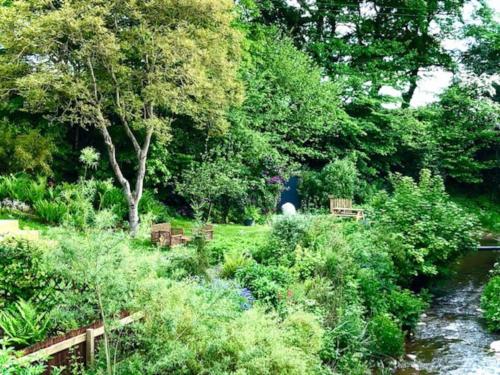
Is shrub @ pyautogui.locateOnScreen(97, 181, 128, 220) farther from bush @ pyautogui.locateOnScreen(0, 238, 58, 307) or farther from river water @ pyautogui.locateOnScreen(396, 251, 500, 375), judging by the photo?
river water @ pyautogui.locateOnScreen(396, 251, 500, 375)

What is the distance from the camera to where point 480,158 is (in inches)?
905

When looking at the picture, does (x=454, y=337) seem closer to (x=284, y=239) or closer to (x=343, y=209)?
(x=284, y=239)

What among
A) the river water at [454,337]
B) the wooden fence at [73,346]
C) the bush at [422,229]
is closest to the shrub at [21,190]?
the bush at [422,229]

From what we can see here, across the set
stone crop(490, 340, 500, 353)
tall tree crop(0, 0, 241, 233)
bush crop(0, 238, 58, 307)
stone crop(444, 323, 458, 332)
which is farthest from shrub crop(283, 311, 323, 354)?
tall tree crop(0, 0, 241, 233)

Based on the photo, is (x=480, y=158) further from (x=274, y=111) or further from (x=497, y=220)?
(x=274, y=111)

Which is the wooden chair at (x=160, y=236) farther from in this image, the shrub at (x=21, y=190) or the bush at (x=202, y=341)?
the bush at (x=202, y=341)

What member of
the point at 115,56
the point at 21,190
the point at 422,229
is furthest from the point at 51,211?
the point at 422,229

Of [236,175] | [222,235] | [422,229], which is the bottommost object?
[222,235]

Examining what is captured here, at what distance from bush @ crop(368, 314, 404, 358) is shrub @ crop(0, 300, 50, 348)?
14.4ft

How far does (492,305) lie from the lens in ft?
31.9

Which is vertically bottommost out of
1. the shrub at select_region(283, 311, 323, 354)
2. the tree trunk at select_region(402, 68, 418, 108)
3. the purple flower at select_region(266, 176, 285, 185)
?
the shrub at select_region(283, 311, 323, 354)

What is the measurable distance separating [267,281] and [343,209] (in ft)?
31.3

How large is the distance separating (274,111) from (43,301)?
11.9 metres

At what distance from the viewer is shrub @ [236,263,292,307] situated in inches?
284
